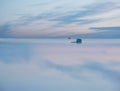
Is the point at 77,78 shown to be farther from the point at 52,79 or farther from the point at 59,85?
the point at 59,85

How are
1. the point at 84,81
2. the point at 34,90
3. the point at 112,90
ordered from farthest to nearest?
1. the point at 84,81
2. the point at 112,90
3. the point at 34,90

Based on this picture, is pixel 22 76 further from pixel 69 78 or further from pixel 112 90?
pixel 112 90

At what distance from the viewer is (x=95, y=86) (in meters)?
4.72

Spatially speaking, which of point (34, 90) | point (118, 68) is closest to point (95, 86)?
point (34, 90)

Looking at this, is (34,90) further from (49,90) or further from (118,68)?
(118,68)

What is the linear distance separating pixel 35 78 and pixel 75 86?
3.38ft

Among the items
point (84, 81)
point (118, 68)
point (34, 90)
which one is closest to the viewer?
point (34, 90)

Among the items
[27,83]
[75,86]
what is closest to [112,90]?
[75,86]

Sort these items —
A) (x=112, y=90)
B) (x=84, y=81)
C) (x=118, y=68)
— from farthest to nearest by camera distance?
(x=118, y=68)
(x=84, y=81)
(x=112, y=90)

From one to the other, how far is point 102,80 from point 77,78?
0.52m

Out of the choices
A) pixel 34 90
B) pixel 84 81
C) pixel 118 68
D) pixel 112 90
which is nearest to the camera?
pixel 34 90

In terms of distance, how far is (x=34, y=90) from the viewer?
424cm

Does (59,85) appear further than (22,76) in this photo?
No

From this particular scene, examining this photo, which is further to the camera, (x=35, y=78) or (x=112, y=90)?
(x=35, y=78)
